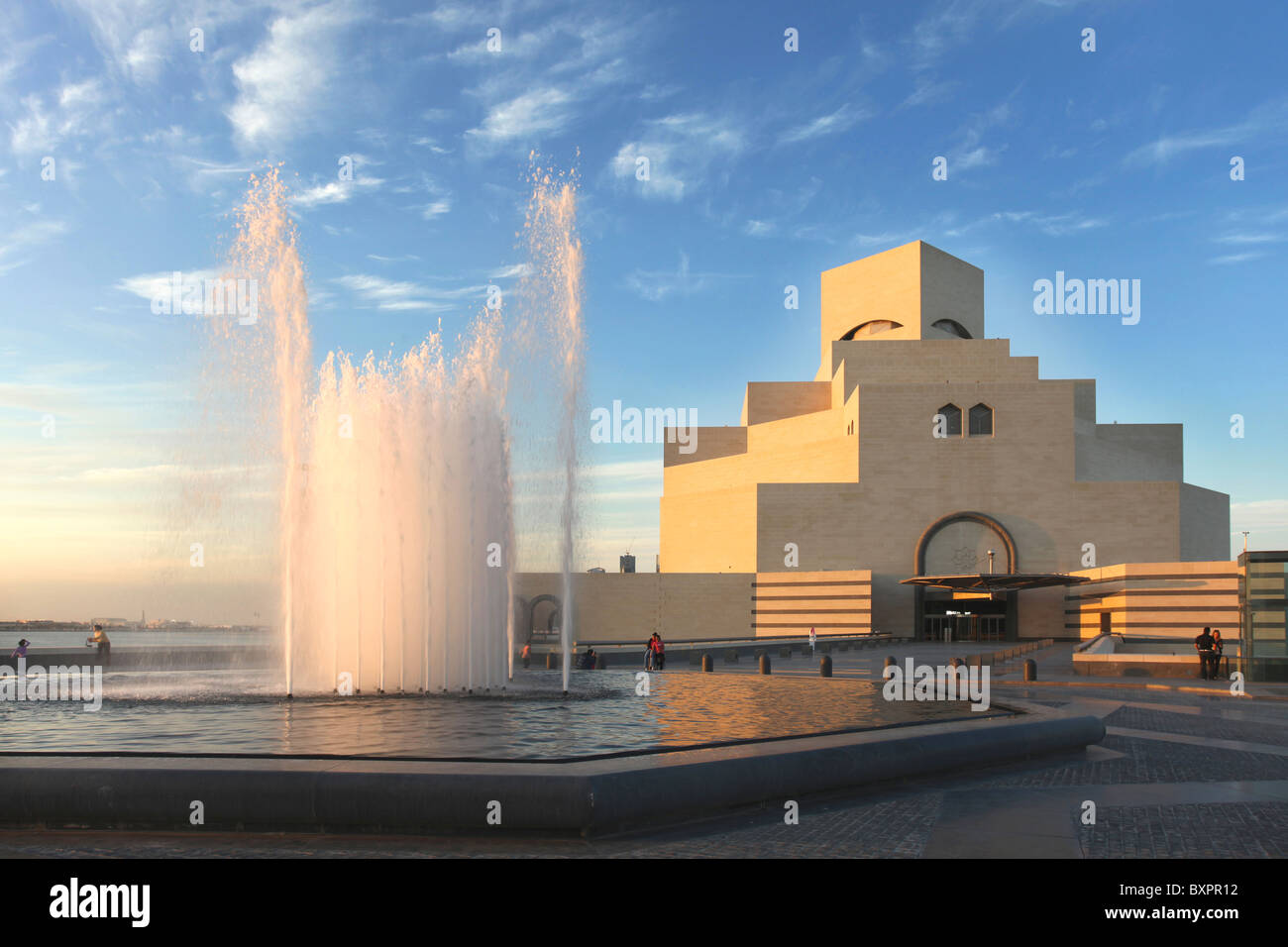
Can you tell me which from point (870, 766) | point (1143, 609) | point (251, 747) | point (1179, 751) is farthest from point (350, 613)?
point (1143, 609)

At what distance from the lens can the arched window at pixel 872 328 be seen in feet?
233

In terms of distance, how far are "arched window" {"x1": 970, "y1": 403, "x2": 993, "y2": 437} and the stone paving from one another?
5086 cm

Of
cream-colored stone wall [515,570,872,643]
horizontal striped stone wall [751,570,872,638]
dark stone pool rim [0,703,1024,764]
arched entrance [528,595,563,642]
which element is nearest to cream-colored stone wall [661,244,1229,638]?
horizontal striped stone wall [751,570,872,638]

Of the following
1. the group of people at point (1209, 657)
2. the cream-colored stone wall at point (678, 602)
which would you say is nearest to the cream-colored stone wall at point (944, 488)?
the cream-colored stone wall at point (678, 602)

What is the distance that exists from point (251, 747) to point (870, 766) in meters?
6.01

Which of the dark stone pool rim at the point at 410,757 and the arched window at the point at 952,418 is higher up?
the arched window at the point at 952,418

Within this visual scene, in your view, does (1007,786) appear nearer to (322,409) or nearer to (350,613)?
(350,613)

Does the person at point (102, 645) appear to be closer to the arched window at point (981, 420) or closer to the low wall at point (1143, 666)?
the low wall at point (1143, 666)

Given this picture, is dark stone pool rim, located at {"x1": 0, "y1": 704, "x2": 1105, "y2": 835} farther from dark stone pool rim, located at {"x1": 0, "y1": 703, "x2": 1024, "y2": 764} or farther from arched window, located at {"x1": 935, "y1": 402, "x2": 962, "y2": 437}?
arched window, located at {"x1": 935, "y1": 402, "x2": 962, "y2": 437}

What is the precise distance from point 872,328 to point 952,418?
1348 cm

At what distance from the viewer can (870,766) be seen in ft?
32.3

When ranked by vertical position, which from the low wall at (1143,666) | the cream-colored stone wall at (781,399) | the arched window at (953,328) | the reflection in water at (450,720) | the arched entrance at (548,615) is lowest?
the arched entrance at (548,615)

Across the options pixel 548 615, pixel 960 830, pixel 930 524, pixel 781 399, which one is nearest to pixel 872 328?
pixel 781 399

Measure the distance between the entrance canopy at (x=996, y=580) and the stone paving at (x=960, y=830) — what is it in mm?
43200
